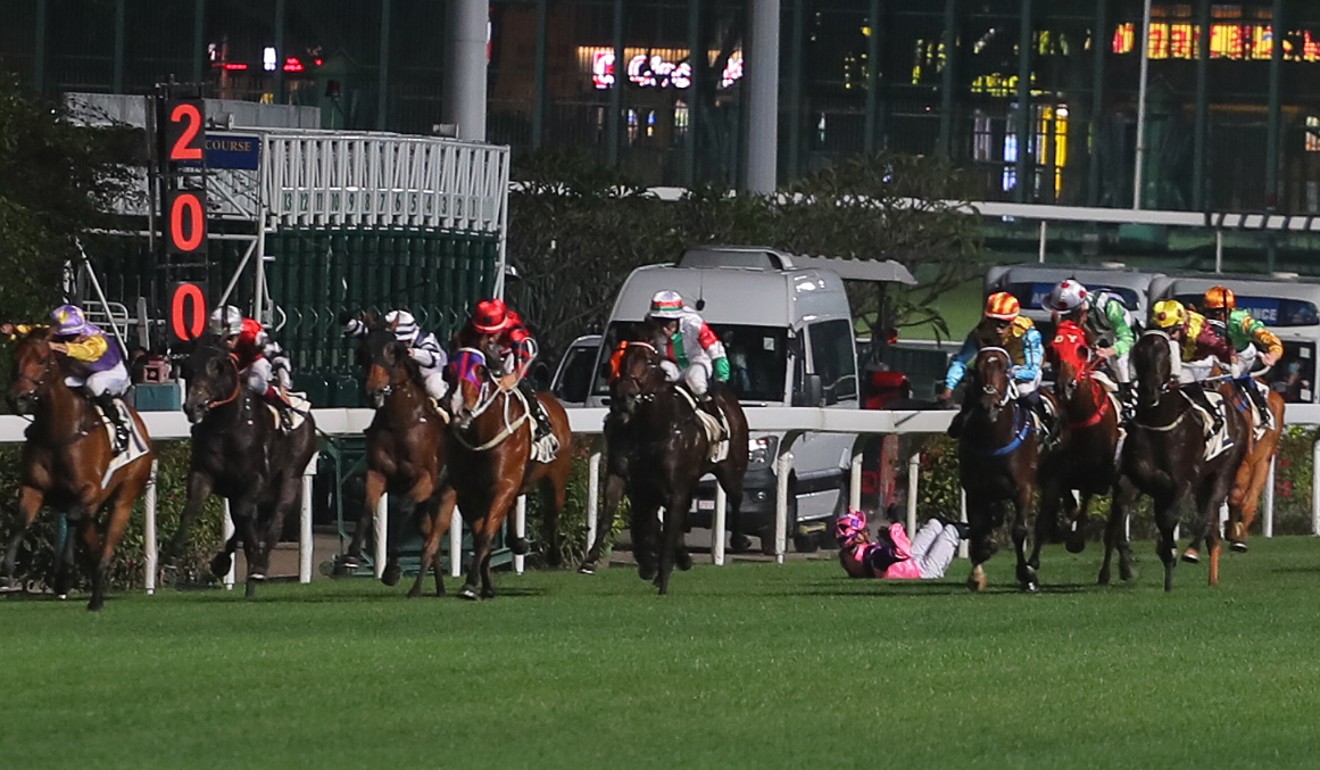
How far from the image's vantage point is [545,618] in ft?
45.6

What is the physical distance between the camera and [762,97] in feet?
123

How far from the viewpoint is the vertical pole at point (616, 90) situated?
49.5 meters

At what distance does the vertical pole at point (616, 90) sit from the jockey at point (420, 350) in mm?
33404

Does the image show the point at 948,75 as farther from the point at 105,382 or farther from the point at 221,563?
the point at 105,382

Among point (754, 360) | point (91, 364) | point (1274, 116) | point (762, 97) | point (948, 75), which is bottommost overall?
point (754, 360)

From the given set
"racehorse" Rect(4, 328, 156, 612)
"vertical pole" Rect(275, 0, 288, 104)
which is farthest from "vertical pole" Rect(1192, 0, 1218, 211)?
"racehorse" Rect(4, 328, 156, 612)

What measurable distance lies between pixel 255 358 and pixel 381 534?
2.76 meters

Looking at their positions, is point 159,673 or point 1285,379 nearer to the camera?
point 159,673

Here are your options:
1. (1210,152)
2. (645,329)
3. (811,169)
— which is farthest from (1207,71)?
(645,329)

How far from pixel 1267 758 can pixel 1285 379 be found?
20752 millimetres

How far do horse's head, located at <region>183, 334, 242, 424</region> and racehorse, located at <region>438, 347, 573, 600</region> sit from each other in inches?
47.7

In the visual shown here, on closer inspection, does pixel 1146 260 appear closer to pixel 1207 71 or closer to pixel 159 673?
pixel 1207 71

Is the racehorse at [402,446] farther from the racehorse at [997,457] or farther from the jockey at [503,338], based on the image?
the racehorse at [997,457]

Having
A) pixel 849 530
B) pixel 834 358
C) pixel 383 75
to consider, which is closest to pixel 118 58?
pixel 383 75
